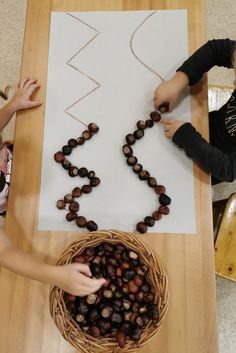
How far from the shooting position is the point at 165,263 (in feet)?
2.31

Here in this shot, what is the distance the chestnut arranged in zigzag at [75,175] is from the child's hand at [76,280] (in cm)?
17

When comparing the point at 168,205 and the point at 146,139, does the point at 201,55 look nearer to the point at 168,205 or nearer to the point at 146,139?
the point at 146,139

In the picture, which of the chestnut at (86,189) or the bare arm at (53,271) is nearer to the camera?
the bare arm at (53,271)

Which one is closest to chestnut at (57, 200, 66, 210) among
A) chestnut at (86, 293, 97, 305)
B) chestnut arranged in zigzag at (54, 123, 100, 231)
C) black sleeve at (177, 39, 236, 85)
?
chestnut arranged in zigzag at (54, 123, 100, 231)

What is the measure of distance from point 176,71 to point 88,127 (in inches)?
9.5

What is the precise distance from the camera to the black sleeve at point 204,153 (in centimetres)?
73

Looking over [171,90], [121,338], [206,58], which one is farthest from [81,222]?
[206,58]

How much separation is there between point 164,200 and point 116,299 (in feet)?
0.73

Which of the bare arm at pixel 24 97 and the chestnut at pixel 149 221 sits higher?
the bare arm at pixel 24 97

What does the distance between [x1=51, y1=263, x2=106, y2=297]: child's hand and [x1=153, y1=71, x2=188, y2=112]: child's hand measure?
0.41 m

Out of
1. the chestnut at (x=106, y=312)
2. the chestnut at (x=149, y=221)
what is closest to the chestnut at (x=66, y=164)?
the chestnut at (x=149, y=221)

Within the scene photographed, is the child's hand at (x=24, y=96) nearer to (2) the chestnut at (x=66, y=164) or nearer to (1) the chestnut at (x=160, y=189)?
(2) the chestnut at (x=66, y=164)

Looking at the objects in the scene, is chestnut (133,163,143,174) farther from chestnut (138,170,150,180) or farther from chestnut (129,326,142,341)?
chestnut (129,326,142,341)

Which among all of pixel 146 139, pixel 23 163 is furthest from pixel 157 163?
pixel 23 163
